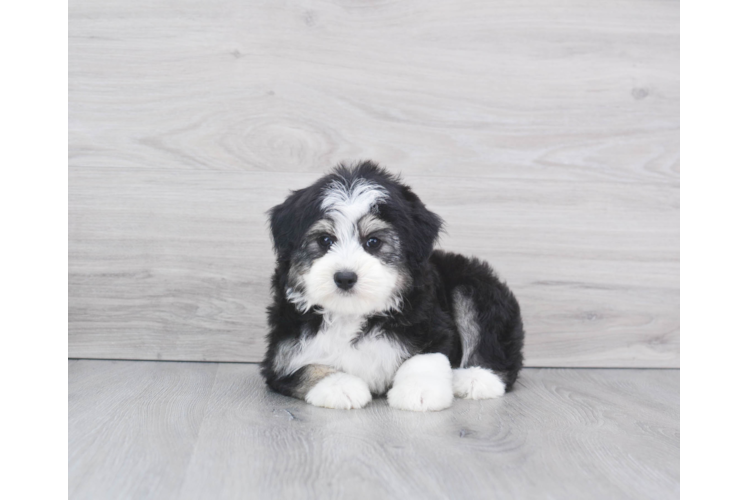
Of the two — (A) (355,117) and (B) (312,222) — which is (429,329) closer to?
(B) (312,222)

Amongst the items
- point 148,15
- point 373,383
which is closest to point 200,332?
point 373,383

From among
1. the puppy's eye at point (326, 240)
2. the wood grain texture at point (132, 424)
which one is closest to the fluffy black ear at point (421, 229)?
the puppy's eye at point (326, 240)

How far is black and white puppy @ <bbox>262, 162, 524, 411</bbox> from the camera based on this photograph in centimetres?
221

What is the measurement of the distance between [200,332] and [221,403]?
2.69 ft

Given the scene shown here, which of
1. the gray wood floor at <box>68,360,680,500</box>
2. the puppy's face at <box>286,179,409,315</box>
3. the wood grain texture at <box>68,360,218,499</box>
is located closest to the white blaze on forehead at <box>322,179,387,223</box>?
the puppy's face at <box>286,179,409,315</box>

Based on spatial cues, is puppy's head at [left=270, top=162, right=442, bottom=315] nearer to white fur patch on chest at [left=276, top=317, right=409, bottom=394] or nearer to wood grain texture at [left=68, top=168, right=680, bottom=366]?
white fur patch on chest at [left=276, top=317, right=409, bottom=394]

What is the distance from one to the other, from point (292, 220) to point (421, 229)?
17.6 inches

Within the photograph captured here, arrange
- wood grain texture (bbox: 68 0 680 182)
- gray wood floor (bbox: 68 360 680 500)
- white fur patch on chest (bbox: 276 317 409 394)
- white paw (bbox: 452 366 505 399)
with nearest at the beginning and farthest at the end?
1. gray wood floor (bbox: 68 360 680 500)
2. white fur patch on chest (bbox: 276 317 409 394)
3. white paw (bbox: 452 366 505 399)
4. wood grain texture (bbox: 68 0 680 182)

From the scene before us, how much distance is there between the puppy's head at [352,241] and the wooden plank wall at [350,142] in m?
0.75

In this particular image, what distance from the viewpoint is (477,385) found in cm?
247

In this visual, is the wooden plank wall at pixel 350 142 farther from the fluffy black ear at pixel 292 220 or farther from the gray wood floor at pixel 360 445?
the fluffy black ear at pixel 292 220

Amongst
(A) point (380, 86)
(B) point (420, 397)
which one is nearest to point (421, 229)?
(B) point (420, 397)

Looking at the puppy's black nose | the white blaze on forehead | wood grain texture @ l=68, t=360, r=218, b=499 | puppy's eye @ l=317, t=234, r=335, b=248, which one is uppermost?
the white blaze on forehead

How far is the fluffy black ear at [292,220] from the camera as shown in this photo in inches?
89.0
